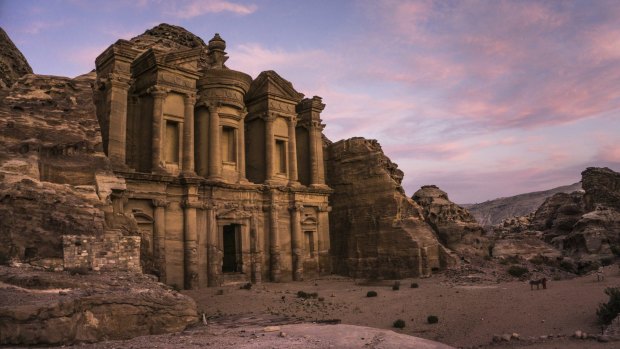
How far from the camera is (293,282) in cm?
2652

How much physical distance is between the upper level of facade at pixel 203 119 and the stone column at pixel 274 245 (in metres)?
1.94


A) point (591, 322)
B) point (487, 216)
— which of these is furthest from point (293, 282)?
point (487, 216)

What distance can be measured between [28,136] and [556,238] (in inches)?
1369

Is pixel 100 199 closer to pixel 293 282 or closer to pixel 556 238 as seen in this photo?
pixel 293 282

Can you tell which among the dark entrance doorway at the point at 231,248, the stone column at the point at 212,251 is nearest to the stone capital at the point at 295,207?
the dark entrance doorway at the point at 231,248

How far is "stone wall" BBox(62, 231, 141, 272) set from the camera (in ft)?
38.7

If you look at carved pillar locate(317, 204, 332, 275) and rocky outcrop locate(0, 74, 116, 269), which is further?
carved pillar locate(317, 204, 332, 275)

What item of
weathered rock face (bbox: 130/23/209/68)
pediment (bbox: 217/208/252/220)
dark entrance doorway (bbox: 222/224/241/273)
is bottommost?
dark entrance doorway (bbox: 222/224/241/273)

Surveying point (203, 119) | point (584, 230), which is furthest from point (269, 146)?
point (584, 230)

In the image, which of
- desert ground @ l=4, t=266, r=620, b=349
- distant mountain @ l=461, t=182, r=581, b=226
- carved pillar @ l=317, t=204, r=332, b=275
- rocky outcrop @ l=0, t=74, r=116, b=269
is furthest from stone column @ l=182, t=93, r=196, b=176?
distant mountain @ l=461, t=182, r=581, b=226

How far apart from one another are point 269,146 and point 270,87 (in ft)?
12.6

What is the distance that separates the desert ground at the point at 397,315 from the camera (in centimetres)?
1045

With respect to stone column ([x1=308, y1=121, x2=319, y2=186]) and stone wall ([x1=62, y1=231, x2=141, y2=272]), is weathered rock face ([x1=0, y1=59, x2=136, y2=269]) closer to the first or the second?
stone wall ([x1=62, y1=231, x2=141, y2=272])

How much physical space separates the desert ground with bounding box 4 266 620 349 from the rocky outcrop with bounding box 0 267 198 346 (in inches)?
19.0
